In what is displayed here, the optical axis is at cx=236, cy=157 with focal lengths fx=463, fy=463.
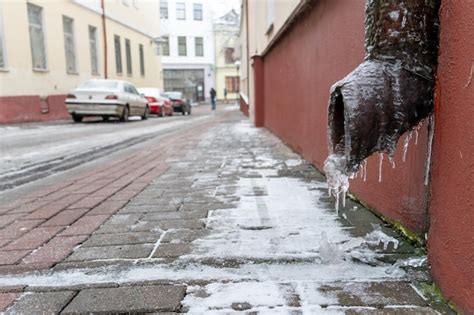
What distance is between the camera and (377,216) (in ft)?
10.2

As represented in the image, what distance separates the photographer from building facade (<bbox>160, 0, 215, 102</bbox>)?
47219 mm

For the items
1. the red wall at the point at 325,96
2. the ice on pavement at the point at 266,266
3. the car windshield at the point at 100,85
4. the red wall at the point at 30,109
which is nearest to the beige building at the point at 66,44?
the red wall at the point at 30,109

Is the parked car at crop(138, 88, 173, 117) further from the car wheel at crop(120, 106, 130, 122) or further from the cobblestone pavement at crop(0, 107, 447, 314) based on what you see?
the cobblestone pavement at crop(0, 107, 447, 314)

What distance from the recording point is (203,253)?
2529 millimetres

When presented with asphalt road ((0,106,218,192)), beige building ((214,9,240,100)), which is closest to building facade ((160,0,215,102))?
beige building ((214,9,240,100))

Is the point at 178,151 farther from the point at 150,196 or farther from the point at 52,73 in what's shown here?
the point at 52,73

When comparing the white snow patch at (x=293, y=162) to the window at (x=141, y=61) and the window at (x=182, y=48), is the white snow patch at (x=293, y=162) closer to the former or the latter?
the window at (x=141, y=61)

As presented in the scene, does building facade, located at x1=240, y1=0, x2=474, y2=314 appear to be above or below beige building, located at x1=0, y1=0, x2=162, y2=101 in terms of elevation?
below

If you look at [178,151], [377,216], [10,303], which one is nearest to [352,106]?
[377,216]

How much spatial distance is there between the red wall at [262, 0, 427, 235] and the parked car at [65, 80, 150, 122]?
327 inches

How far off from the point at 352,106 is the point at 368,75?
0.58ft

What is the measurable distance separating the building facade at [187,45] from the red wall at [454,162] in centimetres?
4574

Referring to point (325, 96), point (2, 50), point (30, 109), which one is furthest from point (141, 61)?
point (325, 96)

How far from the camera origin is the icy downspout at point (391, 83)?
2.02 meters
